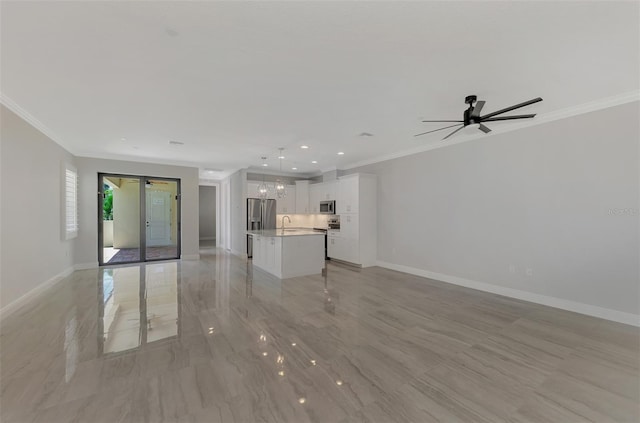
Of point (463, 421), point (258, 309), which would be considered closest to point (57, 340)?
point (258, 309)

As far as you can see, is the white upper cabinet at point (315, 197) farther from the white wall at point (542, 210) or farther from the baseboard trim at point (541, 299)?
the baseboard trim at point (541, 299)

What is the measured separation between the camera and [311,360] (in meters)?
2.46

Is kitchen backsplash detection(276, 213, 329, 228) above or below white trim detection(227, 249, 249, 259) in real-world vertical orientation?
above

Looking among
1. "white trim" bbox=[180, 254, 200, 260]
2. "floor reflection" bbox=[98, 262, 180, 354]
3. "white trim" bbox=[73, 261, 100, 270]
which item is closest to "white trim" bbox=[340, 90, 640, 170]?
"floor reflection" bbox=[98, 262, 180, 354]

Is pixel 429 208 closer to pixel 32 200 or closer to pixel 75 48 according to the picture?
pixel 75 48

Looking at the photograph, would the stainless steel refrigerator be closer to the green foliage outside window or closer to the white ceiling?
the green foliage outside window

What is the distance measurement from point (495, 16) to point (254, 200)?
7.16 m

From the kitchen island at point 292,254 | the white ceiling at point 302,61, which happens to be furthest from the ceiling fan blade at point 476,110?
the kitchen island at point 292,254

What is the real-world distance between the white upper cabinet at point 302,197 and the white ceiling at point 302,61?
14.5 ft

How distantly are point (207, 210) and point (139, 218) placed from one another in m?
4.76

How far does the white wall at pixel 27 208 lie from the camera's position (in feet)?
11.4

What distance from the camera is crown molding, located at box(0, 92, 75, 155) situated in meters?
3.37

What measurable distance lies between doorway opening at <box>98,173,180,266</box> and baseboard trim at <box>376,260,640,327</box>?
7.00 m

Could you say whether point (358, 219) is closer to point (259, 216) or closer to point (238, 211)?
point (259, 216)
